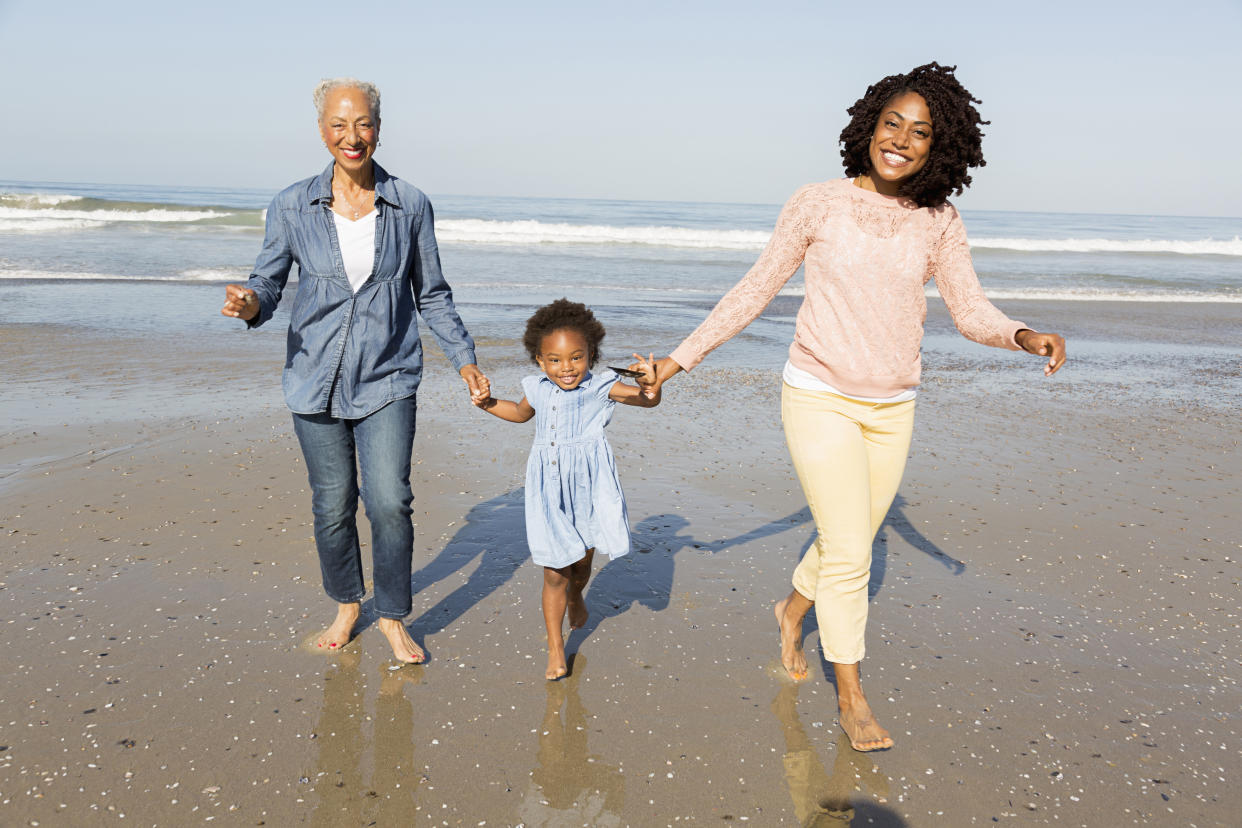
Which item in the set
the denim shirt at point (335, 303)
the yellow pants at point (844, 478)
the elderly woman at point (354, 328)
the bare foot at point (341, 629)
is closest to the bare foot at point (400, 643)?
the elderly woman at point (354, 328)

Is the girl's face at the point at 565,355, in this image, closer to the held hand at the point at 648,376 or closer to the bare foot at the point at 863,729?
the held hand at the point at 648,376

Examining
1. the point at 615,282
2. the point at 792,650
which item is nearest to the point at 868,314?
the point at 792,650

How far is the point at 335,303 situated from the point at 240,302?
0.35 metres

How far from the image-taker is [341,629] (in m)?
3.52

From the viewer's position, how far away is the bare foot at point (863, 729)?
9.50 feet

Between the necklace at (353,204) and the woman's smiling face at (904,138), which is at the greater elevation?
the woman's smiling face at (904,138)

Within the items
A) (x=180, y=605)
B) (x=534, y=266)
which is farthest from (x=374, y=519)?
(x=534, y=266)

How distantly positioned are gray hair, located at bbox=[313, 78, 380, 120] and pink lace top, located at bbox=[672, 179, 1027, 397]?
149 cm

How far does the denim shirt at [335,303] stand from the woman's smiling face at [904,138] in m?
1.63

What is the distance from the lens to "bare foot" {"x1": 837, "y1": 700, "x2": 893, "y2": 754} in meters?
2.90

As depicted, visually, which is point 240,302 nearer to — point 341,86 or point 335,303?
point 335,303

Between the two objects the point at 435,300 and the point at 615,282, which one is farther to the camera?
the point at 615,282

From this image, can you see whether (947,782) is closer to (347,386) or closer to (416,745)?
(416,745)

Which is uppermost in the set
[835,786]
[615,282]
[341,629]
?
[615,282]
